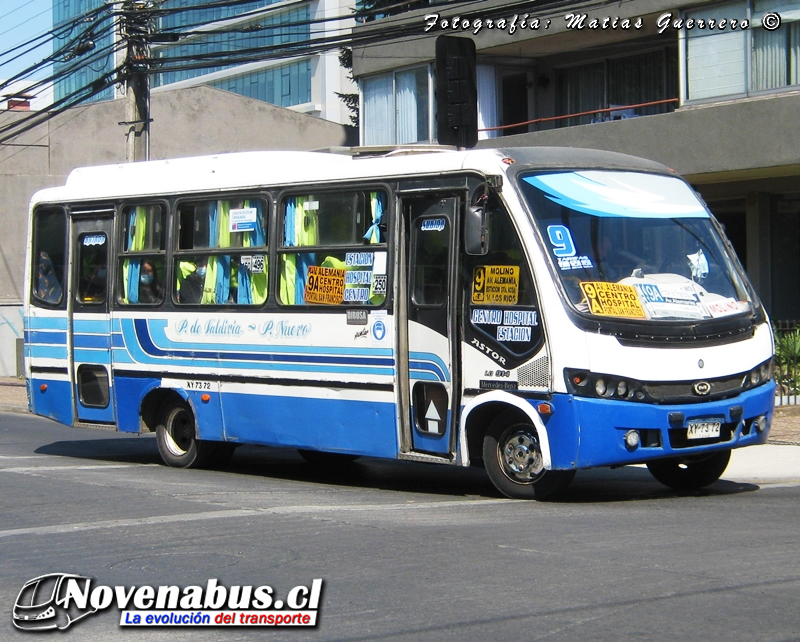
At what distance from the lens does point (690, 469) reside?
1092 centimetres

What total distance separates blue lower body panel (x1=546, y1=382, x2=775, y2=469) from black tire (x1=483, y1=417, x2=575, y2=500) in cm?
32

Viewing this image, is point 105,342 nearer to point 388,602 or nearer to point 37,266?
point 37,266

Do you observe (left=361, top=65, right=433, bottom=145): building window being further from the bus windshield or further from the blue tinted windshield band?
the bus windshield

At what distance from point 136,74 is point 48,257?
28.9 ft

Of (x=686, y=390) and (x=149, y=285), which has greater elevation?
(x=149, y=285)

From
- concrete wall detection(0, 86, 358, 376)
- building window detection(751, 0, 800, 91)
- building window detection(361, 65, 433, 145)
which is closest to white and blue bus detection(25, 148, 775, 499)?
building window detection(751, 0, 800, 91)

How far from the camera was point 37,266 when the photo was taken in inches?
569

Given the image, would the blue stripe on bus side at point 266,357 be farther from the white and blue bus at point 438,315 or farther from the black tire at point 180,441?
the black tire at point 180,441

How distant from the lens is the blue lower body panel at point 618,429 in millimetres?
9398

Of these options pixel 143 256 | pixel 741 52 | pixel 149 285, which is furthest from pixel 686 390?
pixel 741 52

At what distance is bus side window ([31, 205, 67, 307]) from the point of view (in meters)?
14.2

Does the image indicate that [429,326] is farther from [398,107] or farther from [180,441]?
[398,107]

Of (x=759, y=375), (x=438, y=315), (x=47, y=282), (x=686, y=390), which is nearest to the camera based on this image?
(x=686, y=390)

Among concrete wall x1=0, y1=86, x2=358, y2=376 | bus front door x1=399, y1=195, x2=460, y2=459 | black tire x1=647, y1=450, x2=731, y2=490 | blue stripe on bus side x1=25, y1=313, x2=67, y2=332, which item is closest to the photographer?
bus front door x1=399, y1=195, x2=460, y2=459
